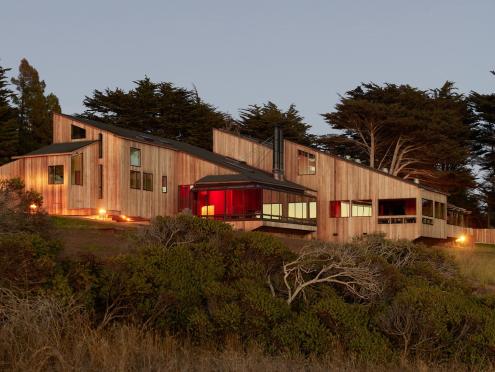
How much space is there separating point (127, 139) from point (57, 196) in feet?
16.1

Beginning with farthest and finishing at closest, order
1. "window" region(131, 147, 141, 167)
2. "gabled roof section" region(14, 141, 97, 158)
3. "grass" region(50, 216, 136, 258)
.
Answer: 1. "window" region(131, 147, 141, 167)
2. "gabled roof section" region(14, 141, 97, 158)
3. "grass" region(50, 216, 136, 258)

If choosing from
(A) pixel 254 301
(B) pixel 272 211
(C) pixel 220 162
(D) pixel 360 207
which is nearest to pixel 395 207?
(D) pixel 360 207

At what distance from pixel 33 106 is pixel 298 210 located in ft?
88.6

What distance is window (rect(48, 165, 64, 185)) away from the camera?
41.4m

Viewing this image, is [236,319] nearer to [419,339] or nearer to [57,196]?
[419,339]

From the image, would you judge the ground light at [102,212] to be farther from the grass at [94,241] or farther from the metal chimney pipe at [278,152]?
the grass at [94,241]

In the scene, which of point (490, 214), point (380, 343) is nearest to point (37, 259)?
point (380, 343)

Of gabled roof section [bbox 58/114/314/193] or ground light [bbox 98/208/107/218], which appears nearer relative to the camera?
ground light [bbox 98/208/107/218]

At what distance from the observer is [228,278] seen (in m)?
16.8

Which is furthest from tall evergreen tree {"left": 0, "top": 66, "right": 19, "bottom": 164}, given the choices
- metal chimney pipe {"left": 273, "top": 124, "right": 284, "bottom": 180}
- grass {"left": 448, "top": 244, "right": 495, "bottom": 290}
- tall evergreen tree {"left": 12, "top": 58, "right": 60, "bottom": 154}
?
grass {"left": 448, "top": 244, "right": 495, "bottom": 290}

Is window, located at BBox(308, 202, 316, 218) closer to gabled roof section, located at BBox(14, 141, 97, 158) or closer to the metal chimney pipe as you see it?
the metal chimney pipe

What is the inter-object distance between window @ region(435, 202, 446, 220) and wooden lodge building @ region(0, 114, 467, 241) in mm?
83

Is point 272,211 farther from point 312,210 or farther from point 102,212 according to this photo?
point 102,212

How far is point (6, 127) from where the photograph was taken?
52875mm
